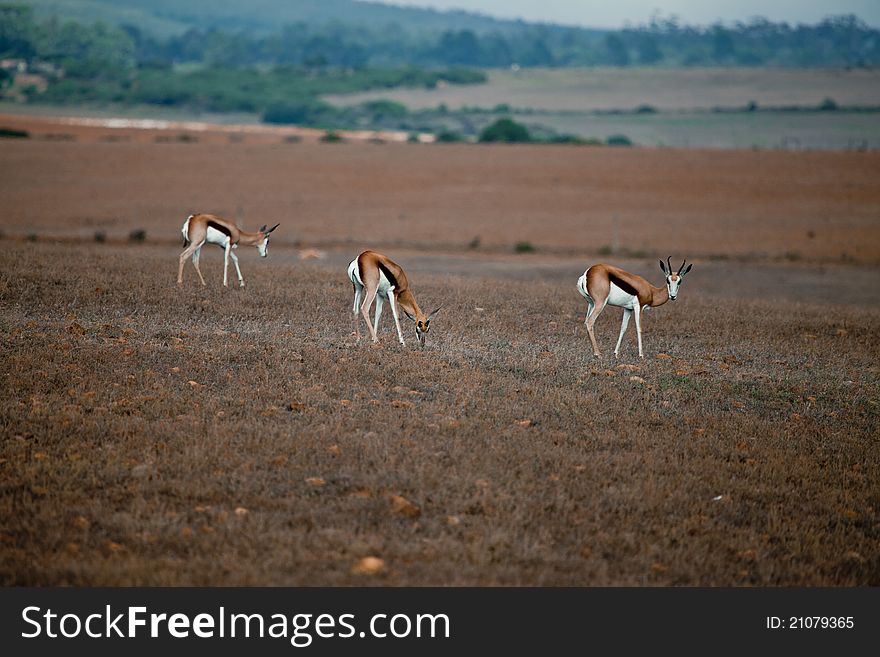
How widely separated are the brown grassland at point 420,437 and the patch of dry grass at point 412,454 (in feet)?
0.11

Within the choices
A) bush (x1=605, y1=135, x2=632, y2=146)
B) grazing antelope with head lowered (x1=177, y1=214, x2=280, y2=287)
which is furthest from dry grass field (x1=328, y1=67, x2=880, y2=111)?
grazing antelope with head lowered (x1=177, y1=214, x2=280, y2=287)

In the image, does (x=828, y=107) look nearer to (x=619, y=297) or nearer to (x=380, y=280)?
(x=619, y=297)

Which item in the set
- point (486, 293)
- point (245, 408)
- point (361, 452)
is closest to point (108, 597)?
point (361, 452)

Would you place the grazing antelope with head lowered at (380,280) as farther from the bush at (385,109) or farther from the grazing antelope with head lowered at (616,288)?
the bush at (385,109)

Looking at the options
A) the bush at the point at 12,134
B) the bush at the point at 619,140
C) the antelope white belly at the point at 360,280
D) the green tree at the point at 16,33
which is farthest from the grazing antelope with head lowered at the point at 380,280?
the green tree at the point at 16,33

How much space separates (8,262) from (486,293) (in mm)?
9655

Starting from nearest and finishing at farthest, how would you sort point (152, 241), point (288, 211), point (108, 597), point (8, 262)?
point (108, 597) → point (8, 262) → point (152, 241) → point (288, 211)

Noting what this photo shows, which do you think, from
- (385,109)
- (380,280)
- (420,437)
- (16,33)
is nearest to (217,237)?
(380,280)

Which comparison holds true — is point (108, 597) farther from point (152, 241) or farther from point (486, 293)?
point (152, 241)

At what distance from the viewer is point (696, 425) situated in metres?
12.8

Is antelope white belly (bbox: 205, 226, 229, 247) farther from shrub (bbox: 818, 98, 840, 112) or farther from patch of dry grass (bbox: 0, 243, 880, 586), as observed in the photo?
shrub (bbox: 818, 98, 840, 112)

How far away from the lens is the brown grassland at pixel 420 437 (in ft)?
28.9

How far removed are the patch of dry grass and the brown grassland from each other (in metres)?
0.03

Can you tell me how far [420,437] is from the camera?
1155cm
